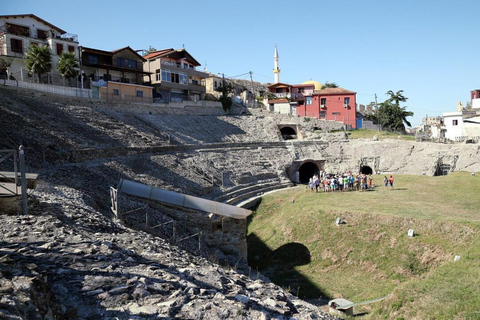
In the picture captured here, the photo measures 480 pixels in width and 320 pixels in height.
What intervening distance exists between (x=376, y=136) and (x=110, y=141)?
112ft

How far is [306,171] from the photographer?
156ft

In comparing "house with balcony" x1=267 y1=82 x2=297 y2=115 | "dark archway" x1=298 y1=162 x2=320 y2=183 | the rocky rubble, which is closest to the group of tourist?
"dark archway" x1=298 y1=162 x2=320 y2=183

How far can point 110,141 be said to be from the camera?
101ft

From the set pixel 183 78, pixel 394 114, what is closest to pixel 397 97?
pixel 394 114

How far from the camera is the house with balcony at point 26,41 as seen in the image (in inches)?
1543

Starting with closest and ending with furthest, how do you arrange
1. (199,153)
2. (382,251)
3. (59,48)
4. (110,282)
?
(110,282) → (382,251) → (199,153) → (59,48)

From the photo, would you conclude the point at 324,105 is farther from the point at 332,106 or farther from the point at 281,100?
the point at 281,100

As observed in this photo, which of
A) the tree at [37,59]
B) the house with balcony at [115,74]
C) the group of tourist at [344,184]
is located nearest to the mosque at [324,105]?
the house with balcony at [115,74]

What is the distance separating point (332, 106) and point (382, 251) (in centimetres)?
4440

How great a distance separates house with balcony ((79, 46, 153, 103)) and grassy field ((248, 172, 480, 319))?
26668 mm

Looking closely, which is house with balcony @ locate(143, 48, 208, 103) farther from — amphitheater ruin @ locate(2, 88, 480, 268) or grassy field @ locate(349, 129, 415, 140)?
grassy field @ locate(349, 129, 415, 140)

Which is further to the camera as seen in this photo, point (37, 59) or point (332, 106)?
point (332, 106)

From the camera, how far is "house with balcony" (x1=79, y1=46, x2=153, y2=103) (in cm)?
4462

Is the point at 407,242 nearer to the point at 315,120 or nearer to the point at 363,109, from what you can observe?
the point at 315,120
